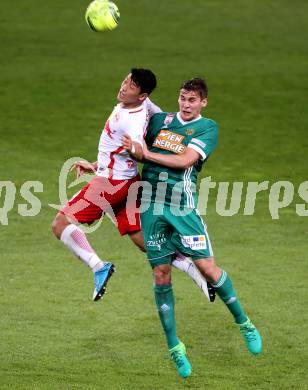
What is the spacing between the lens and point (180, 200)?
9.93m

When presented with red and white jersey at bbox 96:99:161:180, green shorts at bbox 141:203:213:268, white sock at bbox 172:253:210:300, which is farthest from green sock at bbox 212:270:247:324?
red and white jersey at bbox 96:99:161:180

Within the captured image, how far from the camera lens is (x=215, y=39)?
2497 cm

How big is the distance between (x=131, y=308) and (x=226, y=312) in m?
1.15

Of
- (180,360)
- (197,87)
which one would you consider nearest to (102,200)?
(197,87)

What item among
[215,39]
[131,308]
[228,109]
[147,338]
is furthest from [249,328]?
[215,39]

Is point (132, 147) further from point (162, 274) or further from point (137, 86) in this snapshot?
point (162, 274)

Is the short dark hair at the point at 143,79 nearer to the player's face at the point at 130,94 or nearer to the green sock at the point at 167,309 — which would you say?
the player's face at the point at 130,94

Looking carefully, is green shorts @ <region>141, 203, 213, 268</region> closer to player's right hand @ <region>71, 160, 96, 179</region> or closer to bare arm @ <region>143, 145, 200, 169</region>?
bare arm @ <region>143, 145, 200, 169</region>

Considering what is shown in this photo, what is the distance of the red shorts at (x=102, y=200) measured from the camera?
405 inches

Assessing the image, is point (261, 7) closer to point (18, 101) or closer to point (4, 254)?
point (18, 101)

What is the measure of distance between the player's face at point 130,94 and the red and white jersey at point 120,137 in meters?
0.06

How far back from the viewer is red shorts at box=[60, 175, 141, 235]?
10289 mm

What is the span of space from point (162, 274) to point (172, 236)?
0.39 metres

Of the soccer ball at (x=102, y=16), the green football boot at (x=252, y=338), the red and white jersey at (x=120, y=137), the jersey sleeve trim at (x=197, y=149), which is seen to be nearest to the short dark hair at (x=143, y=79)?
the red and white jersey at (x=120, y=137)
